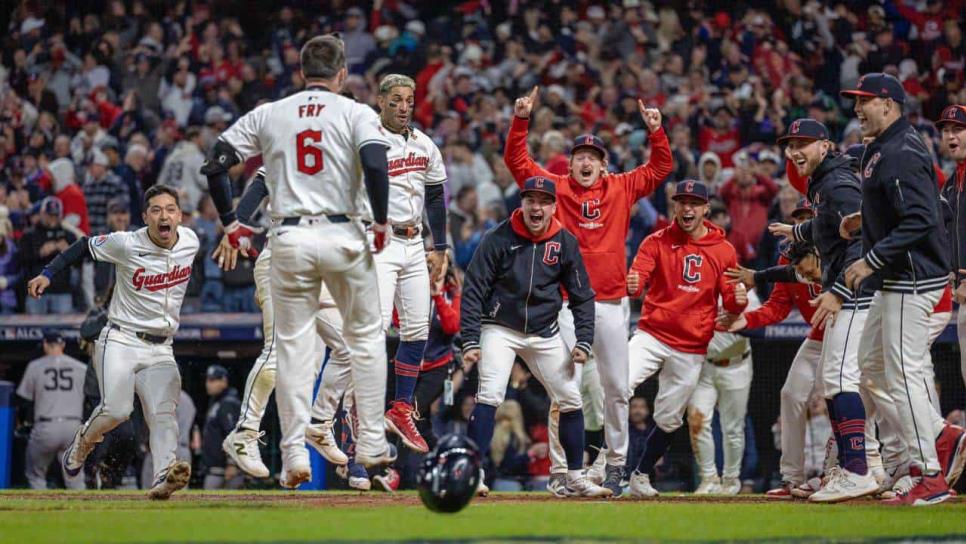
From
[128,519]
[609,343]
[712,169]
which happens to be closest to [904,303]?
[609,343]

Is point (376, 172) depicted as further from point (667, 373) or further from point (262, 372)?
point (667, 373)

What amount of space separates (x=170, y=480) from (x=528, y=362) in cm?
231

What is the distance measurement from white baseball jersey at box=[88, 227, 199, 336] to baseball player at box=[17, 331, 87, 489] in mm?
4131

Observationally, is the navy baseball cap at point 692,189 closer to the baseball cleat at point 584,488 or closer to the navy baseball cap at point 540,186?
the navy baseball cap at point 540,186

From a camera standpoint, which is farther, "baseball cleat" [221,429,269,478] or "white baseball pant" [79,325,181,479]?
"white baseball pant" [79,325,181,479]

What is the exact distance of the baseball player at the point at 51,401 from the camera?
12383mm

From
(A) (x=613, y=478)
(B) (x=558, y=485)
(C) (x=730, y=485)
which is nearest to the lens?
(B) (x=558, y=485)

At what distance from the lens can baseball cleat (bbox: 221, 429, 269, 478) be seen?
7.78 meters

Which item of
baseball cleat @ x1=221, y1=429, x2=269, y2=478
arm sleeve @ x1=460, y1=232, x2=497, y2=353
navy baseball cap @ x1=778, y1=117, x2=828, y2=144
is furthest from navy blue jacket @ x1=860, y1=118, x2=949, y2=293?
baseball cleat @ x1=221, y1=429, x2=269, y2=478

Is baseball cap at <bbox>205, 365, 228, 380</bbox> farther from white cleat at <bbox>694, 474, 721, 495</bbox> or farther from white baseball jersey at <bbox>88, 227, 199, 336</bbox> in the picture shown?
white cleat at <bbox>694, 474, 721, 495</bbox>

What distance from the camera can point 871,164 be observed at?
7.31 m

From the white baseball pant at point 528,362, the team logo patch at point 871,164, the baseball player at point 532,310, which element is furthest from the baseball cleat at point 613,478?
the team logo patch at point 871,164

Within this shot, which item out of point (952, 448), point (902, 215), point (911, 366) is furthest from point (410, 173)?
point (952, 448)

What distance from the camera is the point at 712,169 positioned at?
14.1m
